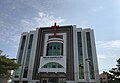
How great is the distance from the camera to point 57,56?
52.3m

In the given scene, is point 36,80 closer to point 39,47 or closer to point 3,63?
point 39,47

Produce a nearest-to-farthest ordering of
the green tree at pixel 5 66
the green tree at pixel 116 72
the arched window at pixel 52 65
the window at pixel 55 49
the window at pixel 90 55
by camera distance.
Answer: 1. the green tree at pixel 5 66
2. the green tree at pixel 116 72
3. the window at pixel 90 55
4. the arched window at pixel 52 65
5. the window at pixel 55 49

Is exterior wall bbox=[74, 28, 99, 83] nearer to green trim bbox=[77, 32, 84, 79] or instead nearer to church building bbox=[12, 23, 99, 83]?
church building bbox=[12, 23, 99, 83]

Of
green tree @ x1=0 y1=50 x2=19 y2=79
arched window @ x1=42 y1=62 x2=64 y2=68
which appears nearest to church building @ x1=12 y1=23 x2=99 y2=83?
arched window @ x1=42 y1=62 x2=64 y2=68

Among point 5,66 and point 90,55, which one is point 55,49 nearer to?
point 90,55

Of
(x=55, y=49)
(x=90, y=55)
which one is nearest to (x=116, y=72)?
(x=90, y=55)

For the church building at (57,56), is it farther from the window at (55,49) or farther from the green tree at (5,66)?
the green tree at (5,66)

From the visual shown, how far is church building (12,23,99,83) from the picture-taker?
50531mm

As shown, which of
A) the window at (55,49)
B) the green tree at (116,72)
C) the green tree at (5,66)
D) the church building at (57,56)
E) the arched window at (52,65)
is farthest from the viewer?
the window at (55,49)

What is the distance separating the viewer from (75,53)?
178 feet

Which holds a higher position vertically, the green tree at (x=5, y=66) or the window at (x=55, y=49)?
the window at (x=55, y=49)

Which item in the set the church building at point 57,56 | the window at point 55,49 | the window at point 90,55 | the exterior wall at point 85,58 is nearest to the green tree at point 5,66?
the church building at point 57,56

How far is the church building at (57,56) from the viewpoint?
5053 centimetres

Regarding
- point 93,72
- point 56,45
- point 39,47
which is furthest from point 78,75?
point 39,47
